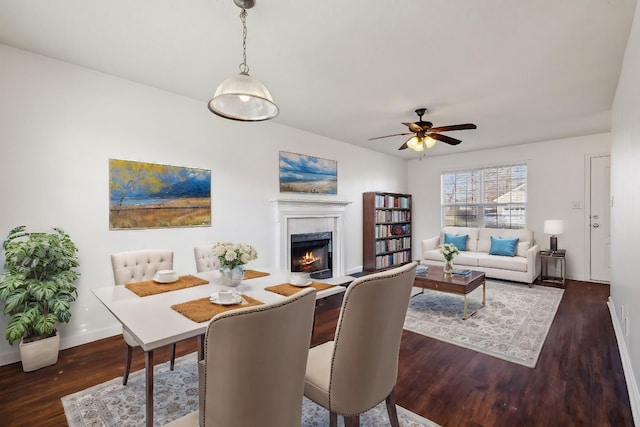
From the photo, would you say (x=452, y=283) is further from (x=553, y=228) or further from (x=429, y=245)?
(x=553, y=228)

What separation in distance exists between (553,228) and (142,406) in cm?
608

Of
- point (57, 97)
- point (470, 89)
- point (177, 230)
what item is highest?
point (470, 89)

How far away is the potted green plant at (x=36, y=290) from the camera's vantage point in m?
2.29

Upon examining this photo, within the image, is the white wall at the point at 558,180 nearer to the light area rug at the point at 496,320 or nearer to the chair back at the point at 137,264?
the light area rug at the point at 496,320

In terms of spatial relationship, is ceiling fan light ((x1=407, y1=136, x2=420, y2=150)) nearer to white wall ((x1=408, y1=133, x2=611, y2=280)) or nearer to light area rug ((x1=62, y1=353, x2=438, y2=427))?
light area rug ((x1=62, y1=353, x2=438, y2=427))

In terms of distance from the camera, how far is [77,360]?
8.48 feet

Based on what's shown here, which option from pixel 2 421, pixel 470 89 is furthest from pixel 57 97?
pixel 470 89

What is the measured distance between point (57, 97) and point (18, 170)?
71cm

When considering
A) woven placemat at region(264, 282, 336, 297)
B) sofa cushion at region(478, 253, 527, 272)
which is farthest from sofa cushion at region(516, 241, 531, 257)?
woven placemat at region(264, 282, 336, 297)

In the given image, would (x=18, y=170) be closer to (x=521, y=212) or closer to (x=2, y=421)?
(x=2, y=421)

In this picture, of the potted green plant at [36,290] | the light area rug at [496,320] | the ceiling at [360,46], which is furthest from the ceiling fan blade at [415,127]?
the potted green plant at [36,290]

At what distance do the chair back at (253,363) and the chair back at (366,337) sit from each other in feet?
0.81

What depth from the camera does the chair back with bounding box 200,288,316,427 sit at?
92 cm

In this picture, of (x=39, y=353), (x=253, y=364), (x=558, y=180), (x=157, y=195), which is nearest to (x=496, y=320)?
(x=253, y=364)
